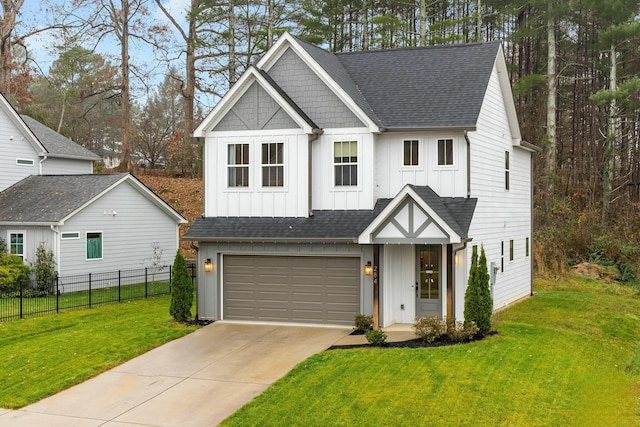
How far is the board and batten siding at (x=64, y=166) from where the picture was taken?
31234mm

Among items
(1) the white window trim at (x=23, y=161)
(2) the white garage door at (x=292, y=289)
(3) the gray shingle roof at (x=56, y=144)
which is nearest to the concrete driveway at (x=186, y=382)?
(2) the white garage door at (x=292, y=289)

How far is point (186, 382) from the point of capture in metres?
13.3

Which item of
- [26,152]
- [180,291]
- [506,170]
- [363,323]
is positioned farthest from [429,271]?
[26,152]

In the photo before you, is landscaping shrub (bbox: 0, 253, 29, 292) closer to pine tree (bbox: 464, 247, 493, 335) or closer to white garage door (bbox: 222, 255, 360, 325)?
white garage door (bbox: 222, 255, 360, 325)

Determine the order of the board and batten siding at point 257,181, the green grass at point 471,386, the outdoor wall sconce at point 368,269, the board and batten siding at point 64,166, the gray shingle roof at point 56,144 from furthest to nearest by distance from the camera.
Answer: the gray shingle roof at point 56,144, the board and batten siding at point 64,166, the board and batten siding at point 257,181, the outdoor wall sconce at point 368,269, the green grass at point 471,386

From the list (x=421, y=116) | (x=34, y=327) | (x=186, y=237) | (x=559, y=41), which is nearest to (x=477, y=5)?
(x=559, y=41)

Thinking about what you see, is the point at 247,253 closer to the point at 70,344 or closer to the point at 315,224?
the point at 315,224

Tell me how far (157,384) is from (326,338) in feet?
15.0

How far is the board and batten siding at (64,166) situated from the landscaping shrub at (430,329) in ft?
71.3

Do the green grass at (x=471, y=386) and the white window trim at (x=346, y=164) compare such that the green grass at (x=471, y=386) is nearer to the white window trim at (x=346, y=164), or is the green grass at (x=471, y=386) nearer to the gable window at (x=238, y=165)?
the white window trim at (x=346, y=164)

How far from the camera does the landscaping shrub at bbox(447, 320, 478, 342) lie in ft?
50.2

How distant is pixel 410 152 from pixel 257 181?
13.9 feet

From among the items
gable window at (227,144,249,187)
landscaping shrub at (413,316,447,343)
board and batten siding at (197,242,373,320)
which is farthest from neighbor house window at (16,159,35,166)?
landscaping shrub at (413,316,447,343)

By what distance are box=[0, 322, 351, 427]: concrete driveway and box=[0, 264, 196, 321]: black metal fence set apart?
684 centimetres
